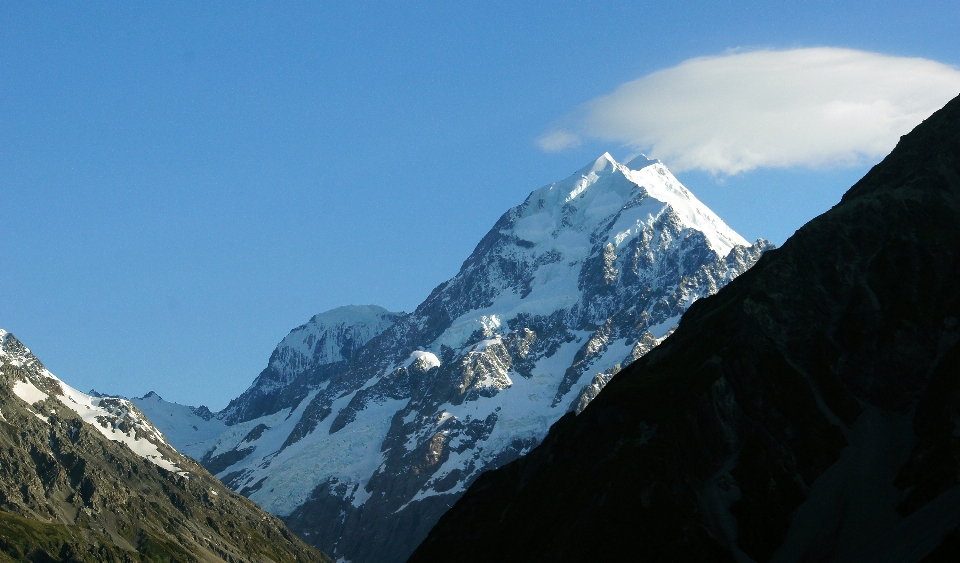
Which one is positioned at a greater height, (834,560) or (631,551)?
(631,551)

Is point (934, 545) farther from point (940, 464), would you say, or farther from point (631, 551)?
point (631, 551)

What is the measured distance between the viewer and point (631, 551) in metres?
200

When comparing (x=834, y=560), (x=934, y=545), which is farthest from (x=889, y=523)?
(x=934, y=545)

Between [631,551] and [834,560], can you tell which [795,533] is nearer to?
[834,560]

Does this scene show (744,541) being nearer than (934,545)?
No

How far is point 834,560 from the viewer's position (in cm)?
18875

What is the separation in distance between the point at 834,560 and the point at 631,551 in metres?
30.9

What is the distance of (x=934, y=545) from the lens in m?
168

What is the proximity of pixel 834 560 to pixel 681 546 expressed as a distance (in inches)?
903

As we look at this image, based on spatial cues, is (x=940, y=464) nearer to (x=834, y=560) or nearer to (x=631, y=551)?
(x=834, y=560)

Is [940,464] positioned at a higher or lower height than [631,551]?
lower

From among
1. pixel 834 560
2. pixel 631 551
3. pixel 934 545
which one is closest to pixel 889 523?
pixel 834 560

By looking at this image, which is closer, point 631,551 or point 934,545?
point 934,545

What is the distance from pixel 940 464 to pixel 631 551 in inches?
1950
